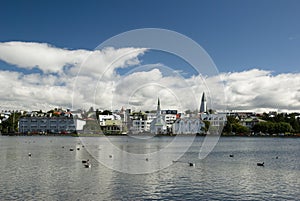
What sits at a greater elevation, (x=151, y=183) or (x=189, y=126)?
(x=189, y=126)

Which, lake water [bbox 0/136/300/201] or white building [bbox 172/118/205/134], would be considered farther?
white building [bbox 172/118/205/134]

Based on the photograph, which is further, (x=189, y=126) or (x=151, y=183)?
(x=189, y=126)

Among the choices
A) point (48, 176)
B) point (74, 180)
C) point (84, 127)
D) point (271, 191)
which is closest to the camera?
point (271, 191)

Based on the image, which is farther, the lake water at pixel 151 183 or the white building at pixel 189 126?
the white building at pixel 189 126

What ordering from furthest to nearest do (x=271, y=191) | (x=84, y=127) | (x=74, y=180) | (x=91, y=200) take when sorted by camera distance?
(x=84, y=127), (x=74, y=180), (x=271, y=191), (x=91, y=200)

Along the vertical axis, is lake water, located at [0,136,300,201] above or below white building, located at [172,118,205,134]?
below

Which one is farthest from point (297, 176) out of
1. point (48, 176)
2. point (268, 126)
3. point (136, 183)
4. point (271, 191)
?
point (268, 126)

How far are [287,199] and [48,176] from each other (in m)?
19.5

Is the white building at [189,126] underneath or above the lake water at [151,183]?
above

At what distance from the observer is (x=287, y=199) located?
931 inches

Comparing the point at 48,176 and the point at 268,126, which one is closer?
the point at 48,176

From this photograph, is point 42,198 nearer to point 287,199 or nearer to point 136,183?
point 136,183

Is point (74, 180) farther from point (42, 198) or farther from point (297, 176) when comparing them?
point (297, 176)

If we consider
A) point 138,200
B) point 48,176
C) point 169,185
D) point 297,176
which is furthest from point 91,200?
point 297,176
